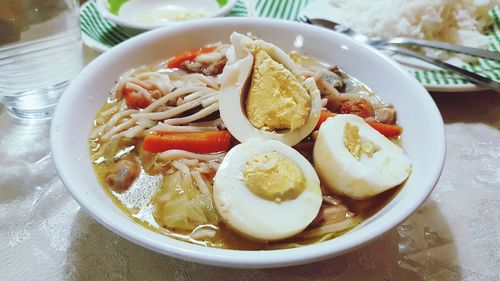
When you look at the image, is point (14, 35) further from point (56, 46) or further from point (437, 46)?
point (437, 46)

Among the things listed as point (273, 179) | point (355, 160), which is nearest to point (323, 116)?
point (355, 160)

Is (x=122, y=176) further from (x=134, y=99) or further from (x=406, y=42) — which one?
(x=406, y=42)

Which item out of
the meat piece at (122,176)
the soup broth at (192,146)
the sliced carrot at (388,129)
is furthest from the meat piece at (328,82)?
the meat piece at (122,176)

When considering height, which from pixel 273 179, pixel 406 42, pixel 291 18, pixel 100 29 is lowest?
pixel 100 29

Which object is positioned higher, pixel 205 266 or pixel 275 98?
pixel 275 98

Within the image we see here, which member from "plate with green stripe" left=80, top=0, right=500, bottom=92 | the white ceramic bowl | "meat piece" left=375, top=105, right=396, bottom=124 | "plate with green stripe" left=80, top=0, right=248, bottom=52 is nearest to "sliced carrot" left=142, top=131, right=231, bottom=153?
the white ceramic bowl

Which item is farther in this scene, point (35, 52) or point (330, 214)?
point (35, 52)

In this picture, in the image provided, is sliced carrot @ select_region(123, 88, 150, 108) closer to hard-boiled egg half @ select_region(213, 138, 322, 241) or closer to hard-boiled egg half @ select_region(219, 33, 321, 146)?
hard-boiled egg half @ select_region(219, 33, 321, 146)
